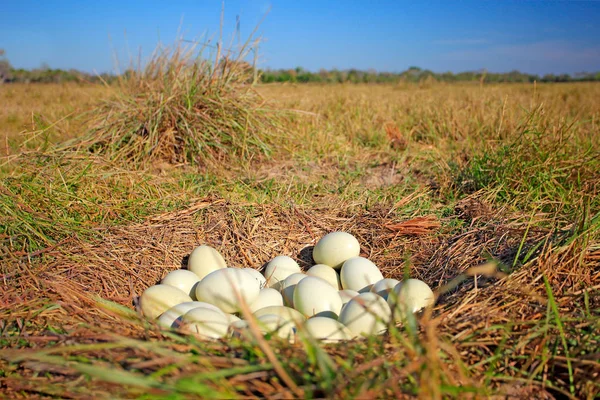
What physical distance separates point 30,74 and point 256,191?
835 inches

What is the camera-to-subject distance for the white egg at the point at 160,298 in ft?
6.18

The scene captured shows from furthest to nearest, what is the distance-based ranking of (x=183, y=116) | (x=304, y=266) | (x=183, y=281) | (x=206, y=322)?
(x=183, y=116), (x=304, y=266), (x=183, y=281), (x=206, y=322)

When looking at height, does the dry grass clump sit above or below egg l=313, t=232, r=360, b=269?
above

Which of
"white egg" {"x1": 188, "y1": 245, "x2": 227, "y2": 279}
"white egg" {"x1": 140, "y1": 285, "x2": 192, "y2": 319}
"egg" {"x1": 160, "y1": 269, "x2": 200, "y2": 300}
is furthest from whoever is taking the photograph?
"white egg" {"x1": 188, "y1": 245, "x2": 227, "y2": 279}

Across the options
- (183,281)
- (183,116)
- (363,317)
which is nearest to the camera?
(363,317)

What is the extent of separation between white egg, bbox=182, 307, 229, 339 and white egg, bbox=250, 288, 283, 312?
0.32 meters

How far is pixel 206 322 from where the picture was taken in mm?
1578

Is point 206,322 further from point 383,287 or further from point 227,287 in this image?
point 383,287

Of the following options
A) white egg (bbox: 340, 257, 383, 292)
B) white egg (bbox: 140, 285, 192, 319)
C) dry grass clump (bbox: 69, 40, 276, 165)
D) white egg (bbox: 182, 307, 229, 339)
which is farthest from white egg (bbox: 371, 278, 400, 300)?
dry grass clump (bbox: 69, 40, 276, 165)

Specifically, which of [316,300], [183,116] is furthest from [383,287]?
[183,116]

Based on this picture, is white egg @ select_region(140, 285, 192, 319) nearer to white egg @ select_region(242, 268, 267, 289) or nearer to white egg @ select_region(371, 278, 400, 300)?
white egg @ select_region(242, 268, 267, 289)

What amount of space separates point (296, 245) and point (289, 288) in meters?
0.54

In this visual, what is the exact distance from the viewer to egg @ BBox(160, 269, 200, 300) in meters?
2.18

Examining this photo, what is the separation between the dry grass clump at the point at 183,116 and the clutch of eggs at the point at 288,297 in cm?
175
